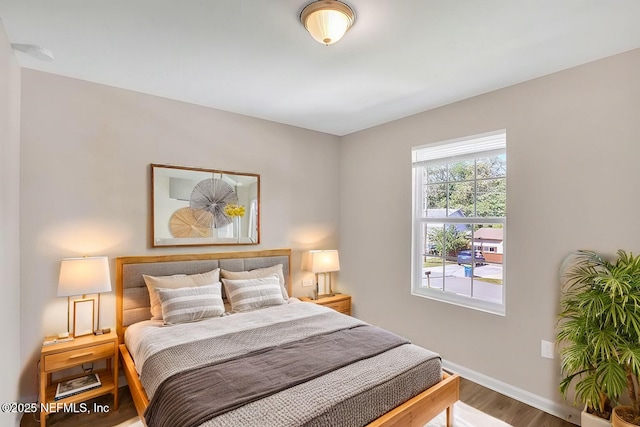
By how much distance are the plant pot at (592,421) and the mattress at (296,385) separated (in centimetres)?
91

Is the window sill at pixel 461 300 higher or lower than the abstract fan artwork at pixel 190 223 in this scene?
lower

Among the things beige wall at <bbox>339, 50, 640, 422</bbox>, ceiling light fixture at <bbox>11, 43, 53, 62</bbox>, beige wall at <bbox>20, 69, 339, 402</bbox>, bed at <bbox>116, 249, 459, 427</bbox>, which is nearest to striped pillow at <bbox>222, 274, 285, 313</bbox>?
bed at <bbox>116, 249, 459, 427</bbox>

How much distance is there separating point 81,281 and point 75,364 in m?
0.58

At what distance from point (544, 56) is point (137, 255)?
351 centimetres

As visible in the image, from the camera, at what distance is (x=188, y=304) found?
261 cm

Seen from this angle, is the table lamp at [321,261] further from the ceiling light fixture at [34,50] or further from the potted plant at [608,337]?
the ceiling light fixture at [34,50]

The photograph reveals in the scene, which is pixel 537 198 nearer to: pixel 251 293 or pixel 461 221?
pixel 461 221

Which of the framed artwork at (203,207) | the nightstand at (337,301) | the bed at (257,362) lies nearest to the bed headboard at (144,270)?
the bed at (257,362)

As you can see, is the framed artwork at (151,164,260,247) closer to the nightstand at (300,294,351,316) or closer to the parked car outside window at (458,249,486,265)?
the nightstand at (300,294,351,316)

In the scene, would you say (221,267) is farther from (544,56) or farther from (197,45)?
(544,56)

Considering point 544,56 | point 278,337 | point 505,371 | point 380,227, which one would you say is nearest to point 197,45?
point 278,337

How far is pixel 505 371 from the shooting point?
105 inches

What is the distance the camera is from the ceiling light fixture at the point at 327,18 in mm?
1628

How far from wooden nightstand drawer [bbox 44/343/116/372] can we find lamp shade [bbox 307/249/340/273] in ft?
6.39
